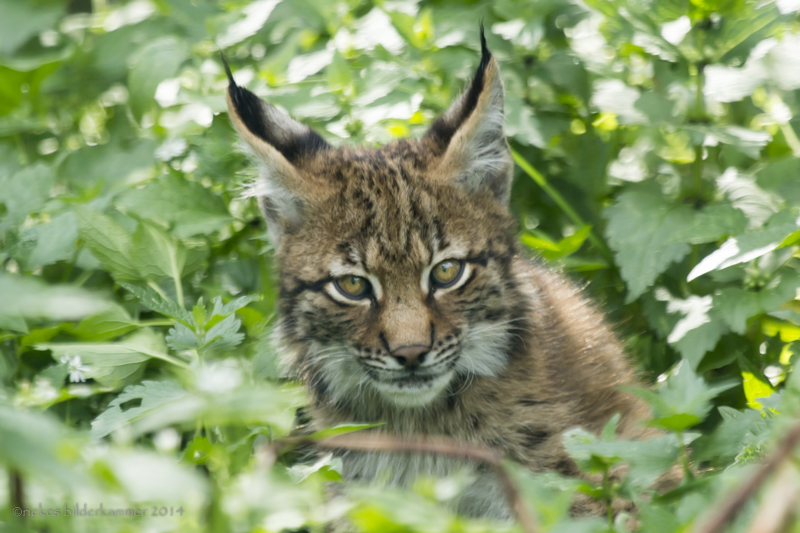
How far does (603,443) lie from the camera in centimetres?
254

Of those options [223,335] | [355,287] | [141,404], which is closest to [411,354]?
[355,287]

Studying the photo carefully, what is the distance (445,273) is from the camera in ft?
12.3

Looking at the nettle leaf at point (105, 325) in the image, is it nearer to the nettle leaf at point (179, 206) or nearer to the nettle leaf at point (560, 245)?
the nettle leaf at point (179, 206)

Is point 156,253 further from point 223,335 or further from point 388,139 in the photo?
point 388,139

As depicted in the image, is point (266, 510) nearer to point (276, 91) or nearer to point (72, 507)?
point (72, 507)

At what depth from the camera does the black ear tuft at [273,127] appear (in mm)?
3934

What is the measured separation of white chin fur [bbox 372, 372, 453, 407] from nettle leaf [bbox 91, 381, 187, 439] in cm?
91

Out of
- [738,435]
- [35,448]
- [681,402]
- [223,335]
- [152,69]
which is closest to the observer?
[35,448]

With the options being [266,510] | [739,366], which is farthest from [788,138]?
[266,510]

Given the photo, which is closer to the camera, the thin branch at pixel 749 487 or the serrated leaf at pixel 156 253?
the thin branch at pixel 749 487

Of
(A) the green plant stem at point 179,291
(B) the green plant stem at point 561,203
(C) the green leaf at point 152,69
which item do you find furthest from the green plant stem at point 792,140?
(C) the green leaf at point 152,69

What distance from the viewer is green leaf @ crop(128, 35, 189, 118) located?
17.5 feet

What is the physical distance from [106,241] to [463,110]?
6.67 ft

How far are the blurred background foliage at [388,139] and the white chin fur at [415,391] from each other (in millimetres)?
559
